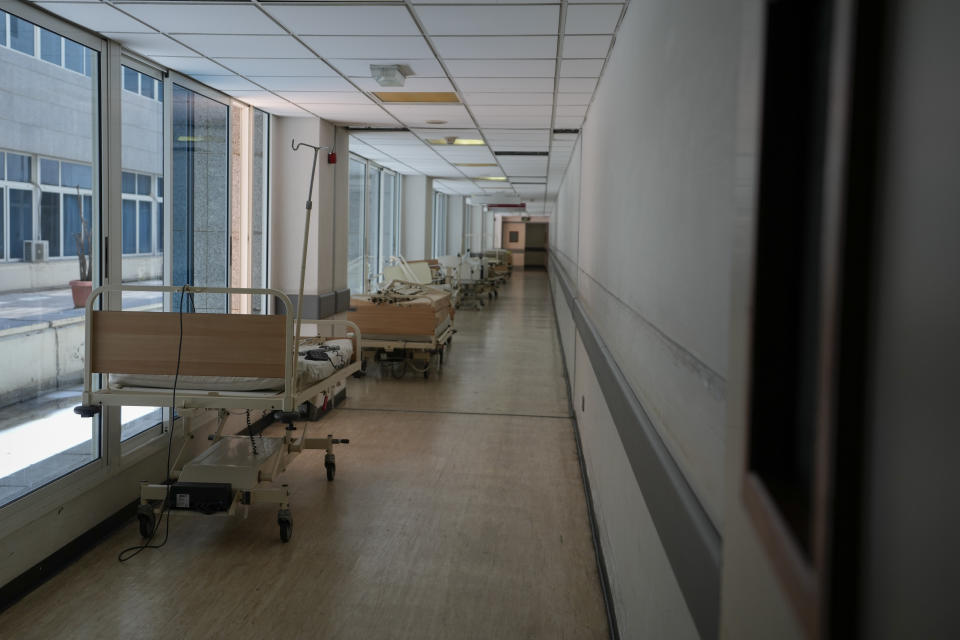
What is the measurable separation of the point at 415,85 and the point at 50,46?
2593 mm

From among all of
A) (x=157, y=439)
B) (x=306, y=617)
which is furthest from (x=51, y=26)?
(x=306, y=617)

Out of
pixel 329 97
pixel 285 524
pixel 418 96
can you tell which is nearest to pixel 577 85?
pixel 418 96

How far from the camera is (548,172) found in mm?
13258

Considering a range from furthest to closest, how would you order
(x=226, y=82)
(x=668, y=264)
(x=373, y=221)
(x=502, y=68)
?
(x=373, y=221) → (x=226, y=82) → (x=502, y=68) → (x=668, y=264)

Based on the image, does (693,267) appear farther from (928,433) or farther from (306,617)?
(306,617)

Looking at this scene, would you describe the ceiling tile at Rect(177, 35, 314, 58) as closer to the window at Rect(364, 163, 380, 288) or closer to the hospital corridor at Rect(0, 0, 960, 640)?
the hospital corridor at Rect(0, 0, 960, 640)

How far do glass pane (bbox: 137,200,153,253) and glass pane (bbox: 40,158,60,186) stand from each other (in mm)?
938

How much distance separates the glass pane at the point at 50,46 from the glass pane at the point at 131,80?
0.71 meters

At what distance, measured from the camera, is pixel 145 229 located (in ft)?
16.8

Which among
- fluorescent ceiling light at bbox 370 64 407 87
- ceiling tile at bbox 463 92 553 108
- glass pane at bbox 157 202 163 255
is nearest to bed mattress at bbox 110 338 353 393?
glass pane at bbox 157 202 163 255

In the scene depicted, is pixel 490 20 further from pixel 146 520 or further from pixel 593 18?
pixel 146 520

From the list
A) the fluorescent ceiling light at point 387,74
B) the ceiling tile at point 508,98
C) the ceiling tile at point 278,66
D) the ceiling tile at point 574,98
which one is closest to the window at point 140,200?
the ceiling tile at point 278,66

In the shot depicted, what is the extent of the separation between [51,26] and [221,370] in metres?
1.92

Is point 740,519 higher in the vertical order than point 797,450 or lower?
lower
